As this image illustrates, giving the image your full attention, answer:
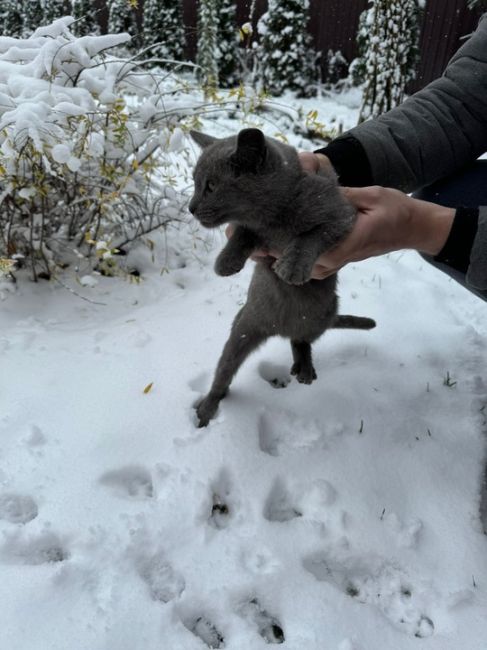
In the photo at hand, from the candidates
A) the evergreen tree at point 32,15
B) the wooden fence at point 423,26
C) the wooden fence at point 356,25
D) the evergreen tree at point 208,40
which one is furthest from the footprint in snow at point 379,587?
the evergreen tree at point 32,15

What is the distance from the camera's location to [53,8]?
8.68 meters

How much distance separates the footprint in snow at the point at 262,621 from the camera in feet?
3.84

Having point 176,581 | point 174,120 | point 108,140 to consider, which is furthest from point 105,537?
point 174,120

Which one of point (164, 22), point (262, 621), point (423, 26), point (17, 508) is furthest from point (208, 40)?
point (262, 621)

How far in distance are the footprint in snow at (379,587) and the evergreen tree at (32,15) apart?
35.0 ft

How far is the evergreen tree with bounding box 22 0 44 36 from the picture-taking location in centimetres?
907

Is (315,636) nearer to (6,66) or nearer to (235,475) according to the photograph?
(235,475)

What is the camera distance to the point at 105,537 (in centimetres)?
128

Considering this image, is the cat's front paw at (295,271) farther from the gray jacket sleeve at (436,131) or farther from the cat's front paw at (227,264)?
the gray jacket sleeve at (436,131)

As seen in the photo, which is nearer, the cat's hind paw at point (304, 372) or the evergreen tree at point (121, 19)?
the cat's hind paw at point (304, 372)

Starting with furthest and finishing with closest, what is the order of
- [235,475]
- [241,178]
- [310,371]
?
1. [310,371]
2. [235,475]
3. [241,178]

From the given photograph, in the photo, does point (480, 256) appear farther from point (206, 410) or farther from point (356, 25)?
point (356, 25)

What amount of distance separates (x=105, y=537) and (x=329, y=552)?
2.02 feet

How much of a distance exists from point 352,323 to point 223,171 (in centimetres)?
90
